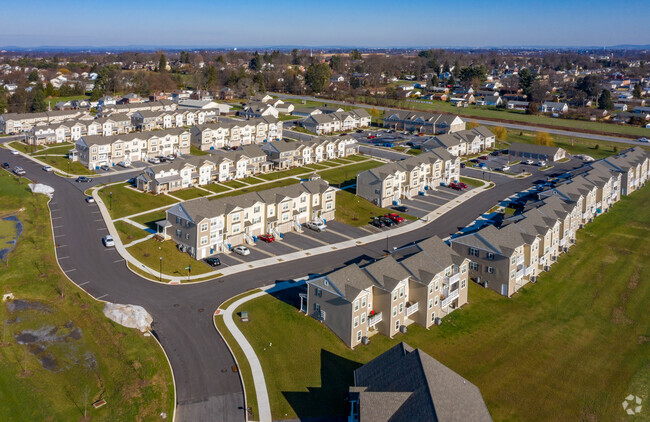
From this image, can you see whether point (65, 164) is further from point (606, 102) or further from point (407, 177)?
point (606, 102)

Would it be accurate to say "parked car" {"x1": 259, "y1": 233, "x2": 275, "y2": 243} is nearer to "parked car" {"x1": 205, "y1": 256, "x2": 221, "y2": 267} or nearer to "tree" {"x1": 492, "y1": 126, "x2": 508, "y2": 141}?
Answer: "parked car" {"x1": 205, "y1": 256, "x2": 221, "y2": 267}

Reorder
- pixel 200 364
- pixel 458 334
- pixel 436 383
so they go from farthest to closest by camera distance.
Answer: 1. pixel 458 334
2. pixel 200 364
3. pixel 436 383

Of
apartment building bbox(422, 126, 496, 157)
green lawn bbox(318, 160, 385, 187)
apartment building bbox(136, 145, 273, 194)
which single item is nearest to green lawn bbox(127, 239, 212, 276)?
apartment building bbox(136, 145, 273, 194)

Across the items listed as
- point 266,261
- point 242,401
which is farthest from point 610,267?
point 242,401

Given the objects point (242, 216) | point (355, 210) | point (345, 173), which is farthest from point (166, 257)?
point (345, 173)

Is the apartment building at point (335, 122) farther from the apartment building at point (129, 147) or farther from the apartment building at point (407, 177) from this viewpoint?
the apartment building at point (407, 177)

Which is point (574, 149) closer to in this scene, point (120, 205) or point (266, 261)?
point (266, 261)

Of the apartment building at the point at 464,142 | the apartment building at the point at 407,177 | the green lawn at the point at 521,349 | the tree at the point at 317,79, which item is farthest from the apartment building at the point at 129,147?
the tree at the point at 317,79
